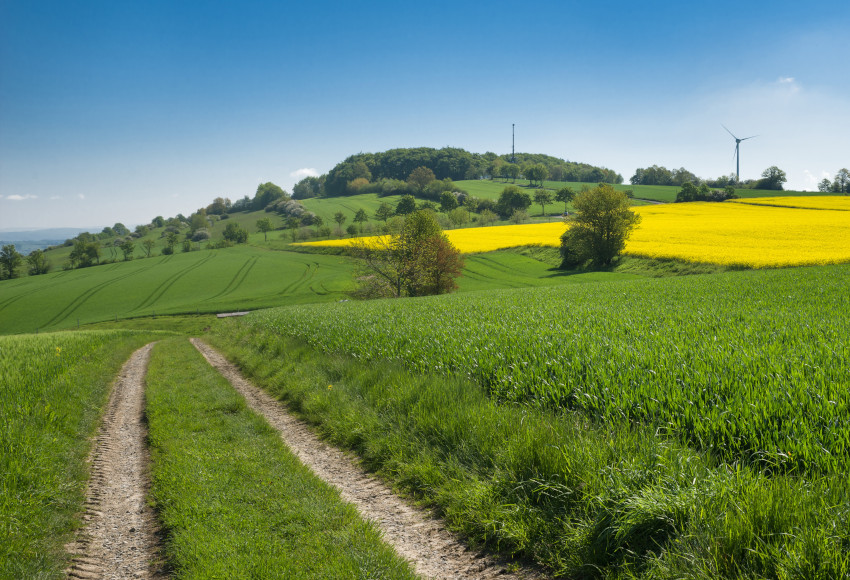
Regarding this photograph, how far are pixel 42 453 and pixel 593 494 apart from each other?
7958 mm

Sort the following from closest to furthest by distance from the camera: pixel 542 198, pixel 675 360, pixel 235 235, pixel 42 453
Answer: pixel 42 453, pixel 675 360, pixel 235 235, pixel 542 198

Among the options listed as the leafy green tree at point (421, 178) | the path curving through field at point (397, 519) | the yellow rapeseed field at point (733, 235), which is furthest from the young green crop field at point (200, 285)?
the leafy green tree at point (421, 178)

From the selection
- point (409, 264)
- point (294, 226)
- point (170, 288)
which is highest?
point (294, 226)

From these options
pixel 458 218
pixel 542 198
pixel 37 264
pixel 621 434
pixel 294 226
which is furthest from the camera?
pixel 542 198

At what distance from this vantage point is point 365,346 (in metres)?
12.6

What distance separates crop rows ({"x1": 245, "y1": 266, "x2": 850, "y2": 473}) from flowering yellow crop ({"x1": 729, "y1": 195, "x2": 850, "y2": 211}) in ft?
278

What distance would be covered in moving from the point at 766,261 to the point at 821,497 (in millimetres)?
43246

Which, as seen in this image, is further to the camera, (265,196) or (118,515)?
(265,196)

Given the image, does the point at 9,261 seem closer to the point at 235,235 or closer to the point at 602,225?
the point at 235,235

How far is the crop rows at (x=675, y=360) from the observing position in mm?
5034

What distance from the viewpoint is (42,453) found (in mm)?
6977

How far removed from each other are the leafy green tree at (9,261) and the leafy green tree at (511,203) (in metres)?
110

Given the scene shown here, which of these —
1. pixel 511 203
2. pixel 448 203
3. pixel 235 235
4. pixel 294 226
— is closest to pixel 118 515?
pixel 294 226

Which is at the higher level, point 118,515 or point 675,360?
point 675,360
